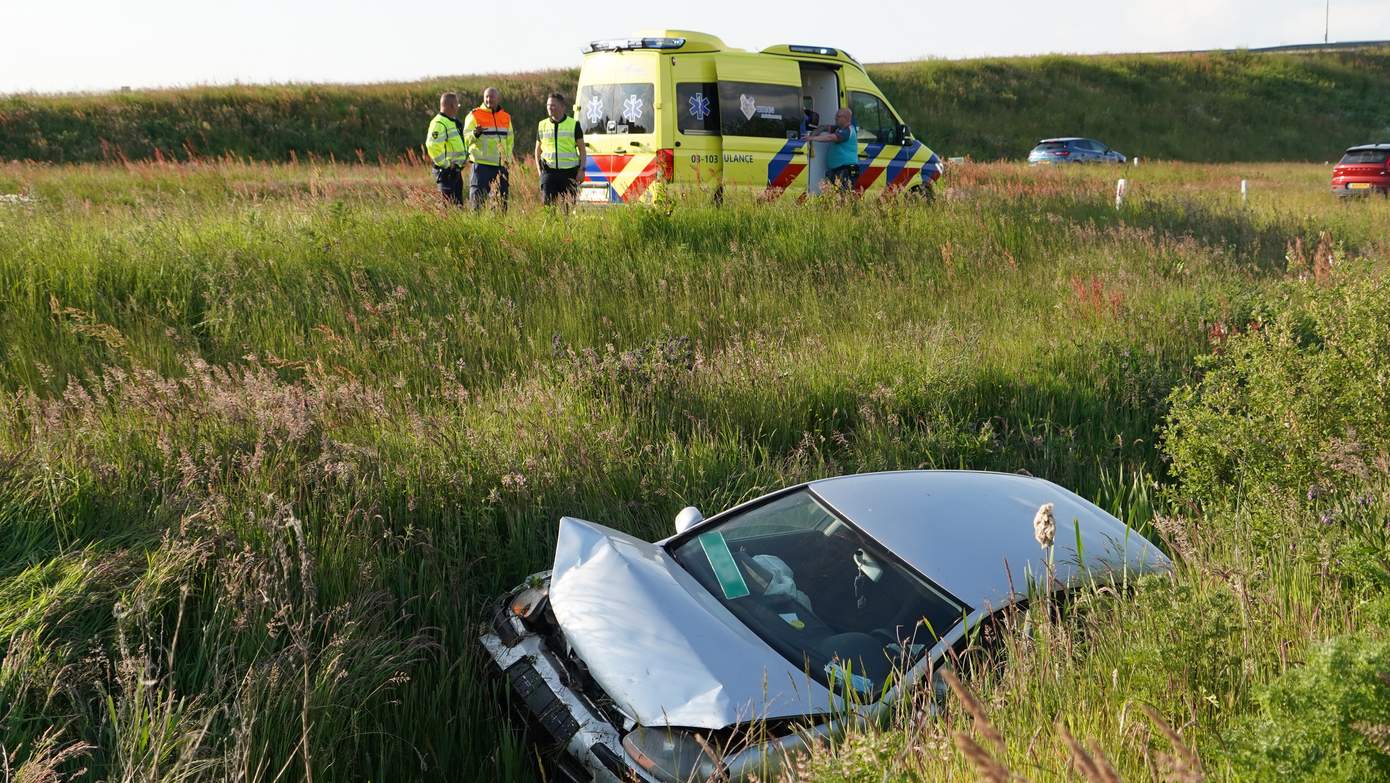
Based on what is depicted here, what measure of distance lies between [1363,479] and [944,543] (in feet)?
5.79

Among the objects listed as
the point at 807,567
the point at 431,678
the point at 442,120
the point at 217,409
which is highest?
the point at 442,120

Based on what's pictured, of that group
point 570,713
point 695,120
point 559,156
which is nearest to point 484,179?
point 559,156

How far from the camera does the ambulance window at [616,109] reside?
45.1 feet

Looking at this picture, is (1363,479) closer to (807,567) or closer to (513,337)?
(807,567)

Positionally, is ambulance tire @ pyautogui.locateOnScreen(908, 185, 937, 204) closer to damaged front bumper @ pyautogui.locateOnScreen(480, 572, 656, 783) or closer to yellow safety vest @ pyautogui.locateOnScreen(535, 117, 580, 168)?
yellow safety vest @ pyautogui.locateOnScreen(535, 117, 580, 168)

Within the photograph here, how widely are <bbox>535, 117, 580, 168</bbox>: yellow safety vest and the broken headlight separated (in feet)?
35.6

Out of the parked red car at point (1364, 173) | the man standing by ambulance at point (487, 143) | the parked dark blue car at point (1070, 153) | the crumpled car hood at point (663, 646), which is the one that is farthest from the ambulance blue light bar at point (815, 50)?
the parked dark blue car at point (1070, 153)

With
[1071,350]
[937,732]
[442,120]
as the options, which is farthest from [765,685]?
[442,120]

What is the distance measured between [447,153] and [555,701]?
10419 mm

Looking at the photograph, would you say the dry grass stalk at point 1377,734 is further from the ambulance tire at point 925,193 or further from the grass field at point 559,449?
the ambulance tire at point 925,193

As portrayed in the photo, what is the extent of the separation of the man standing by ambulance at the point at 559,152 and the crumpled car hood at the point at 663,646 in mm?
9482

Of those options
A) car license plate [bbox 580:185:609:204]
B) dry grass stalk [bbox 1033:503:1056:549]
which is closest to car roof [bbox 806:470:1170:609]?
dry grass stalk [bbox 1033:503:1056:549]

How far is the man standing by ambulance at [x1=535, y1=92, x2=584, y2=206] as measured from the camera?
13.0 metres

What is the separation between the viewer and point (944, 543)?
380cm
